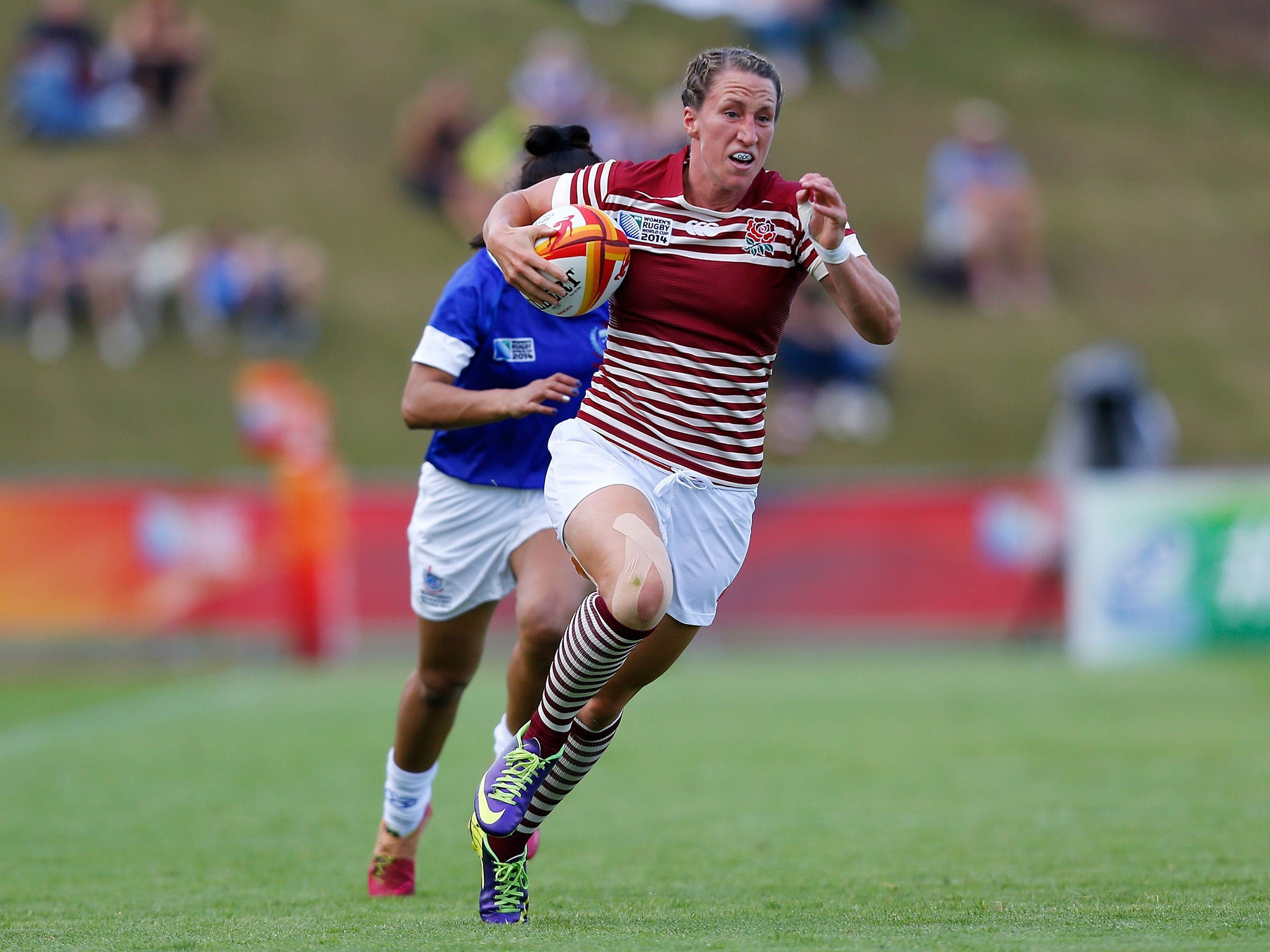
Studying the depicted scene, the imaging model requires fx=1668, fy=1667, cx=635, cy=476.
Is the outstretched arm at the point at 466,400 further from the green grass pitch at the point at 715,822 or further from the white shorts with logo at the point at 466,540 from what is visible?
the green grass pitch at the point at 715,822

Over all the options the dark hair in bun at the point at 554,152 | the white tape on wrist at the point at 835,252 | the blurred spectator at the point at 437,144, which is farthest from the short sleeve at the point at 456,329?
the blurred spectator at the point at 437,144

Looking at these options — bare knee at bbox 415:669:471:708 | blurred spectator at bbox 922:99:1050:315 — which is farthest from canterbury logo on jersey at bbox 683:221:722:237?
blurred spectator at bbox 922:99:1050:315

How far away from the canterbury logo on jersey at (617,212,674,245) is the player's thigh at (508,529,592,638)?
3.78ft

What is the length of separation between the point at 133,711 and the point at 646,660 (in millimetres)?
7942

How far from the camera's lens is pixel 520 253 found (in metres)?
4.79

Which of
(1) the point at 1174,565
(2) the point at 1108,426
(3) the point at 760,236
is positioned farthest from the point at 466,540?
(2) the point at 1108,426

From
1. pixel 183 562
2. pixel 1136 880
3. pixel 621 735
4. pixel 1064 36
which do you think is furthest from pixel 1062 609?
pixel 1064 36

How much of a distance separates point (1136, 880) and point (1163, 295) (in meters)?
21.4

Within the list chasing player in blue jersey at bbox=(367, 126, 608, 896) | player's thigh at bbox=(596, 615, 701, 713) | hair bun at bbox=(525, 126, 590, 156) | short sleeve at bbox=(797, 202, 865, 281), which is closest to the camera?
short sleeve at bbox=(797, 202, 865, 281)

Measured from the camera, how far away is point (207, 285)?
68.8 feet

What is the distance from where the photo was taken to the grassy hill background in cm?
2072

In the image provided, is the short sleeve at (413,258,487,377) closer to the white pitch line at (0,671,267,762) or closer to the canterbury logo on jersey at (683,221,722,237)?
the canterbury logo on jersey at (683,221,722,237)

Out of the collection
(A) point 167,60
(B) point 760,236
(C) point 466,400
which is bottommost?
(C) point 466,400

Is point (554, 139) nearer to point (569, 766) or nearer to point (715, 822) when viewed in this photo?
point (569, 766)
